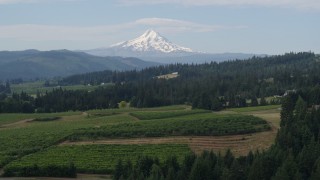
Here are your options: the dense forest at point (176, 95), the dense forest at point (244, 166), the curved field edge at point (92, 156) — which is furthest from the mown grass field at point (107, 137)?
the dense forest at point (176, 95)

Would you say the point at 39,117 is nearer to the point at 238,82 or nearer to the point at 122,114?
the point at 122,114

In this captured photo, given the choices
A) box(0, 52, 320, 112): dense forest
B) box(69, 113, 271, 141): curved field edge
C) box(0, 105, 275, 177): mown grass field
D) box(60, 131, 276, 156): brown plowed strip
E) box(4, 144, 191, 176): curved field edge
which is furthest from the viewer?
box(0, 52, 320, 112): dense forest

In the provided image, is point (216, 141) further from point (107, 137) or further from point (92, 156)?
point (92, 156)

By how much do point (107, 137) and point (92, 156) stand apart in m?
10.3

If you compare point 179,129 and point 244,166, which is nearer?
point 244,166

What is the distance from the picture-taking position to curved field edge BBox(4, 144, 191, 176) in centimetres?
5669

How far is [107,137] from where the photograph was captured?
238 ft

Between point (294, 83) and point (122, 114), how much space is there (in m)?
59.4

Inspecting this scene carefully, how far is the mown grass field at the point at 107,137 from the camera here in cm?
6084

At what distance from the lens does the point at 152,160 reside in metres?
52.7

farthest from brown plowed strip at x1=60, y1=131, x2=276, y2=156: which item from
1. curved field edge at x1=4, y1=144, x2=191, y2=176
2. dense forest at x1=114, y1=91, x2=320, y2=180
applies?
dense forest at x1=114, y1=91, x2=320, y2=180

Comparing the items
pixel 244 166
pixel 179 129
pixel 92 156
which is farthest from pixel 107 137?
pixel 244 166

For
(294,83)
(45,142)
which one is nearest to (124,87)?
(294,83)

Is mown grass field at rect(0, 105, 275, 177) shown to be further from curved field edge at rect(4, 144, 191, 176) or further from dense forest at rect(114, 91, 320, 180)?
dense forest at rect(114, 91, 320, 180)
